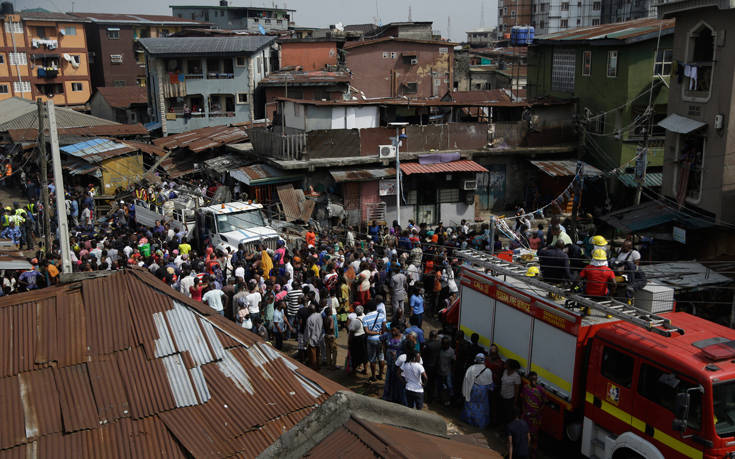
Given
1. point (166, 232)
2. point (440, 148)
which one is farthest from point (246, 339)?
point (440, 148)

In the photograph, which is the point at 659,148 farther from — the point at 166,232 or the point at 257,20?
the point at 257,20

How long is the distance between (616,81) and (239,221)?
676 inches

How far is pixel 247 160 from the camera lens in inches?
1148

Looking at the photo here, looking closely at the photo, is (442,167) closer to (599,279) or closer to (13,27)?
(599,279)

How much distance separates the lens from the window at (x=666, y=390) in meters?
8.09

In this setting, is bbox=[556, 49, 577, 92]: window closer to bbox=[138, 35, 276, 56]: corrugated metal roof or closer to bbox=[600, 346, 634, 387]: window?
bbox=[138, 35, 276, 56]: corrugated metal roof

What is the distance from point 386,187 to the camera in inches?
1044

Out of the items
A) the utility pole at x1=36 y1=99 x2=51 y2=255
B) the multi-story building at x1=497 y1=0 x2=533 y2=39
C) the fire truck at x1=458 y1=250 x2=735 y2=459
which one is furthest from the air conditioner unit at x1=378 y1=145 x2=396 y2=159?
the multi-story building at x1=497 y1=0 x2=533 y2=39

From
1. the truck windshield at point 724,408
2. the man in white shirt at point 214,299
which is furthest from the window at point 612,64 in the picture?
the truck windshield at point 724,408

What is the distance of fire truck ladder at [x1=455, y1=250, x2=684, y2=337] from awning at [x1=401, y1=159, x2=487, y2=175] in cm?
1441

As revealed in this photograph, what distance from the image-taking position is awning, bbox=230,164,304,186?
25.6m

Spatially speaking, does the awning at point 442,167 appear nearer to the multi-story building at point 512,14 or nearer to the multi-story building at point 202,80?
the multi-story building at point 202,80

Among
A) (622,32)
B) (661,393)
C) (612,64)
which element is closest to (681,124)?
(612,64)

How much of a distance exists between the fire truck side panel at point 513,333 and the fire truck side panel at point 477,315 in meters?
0.20
